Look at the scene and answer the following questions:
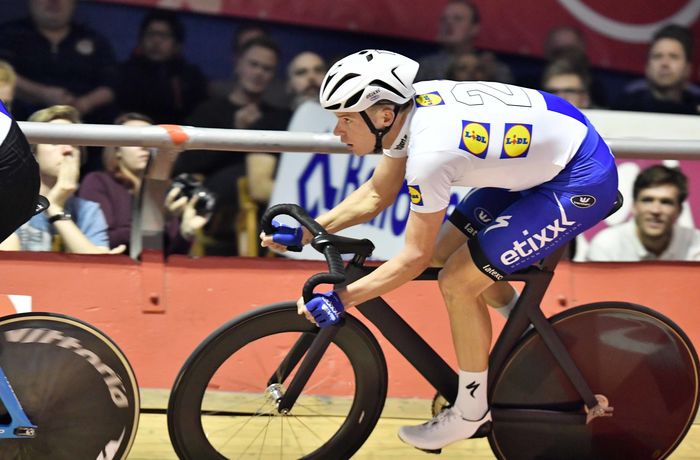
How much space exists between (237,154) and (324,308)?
2.90 meters

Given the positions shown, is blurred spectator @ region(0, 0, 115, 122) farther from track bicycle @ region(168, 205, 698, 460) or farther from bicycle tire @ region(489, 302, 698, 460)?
bicycle tire @ region(489, 302, 698, 460)

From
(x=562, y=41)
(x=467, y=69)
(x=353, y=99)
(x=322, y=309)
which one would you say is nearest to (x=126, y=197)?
(x=322, y=309)

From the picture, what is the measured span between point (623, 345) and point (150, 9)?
466 centimetres

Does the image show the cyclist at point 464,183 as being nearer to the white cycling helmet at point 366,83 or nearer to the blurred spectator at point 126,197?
the white cycling helmet at point 366,83

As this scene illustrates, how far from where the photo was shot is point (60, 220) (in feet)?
17.7

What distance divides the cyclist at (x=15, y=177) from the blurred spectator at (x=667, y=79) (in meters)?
5.30

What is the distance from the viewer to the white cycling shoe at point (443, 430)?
4477 millimetres

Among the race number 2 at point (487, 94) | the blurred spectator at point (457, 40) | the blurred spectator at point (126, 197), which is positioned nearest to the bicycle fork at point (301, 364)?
the race number 2 at point (487, 94)

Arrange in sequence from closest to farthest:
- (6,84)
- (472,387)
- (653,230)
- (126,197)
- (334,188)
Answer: (472,387) → (126,197) → (653,230) → (334,188) → (6,84)

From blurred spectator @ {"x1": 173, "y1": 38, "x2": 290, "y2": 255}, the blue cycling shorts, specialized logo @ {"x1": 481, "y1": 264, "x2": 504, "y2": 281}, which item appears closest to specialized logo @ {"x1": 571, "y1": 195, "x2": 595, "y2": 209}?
the blue cycling shorts

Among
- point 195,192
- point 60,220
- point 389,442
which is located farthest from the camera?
point 195,192

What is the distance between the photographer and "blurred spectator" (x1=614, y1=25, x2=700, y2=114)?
8.27 meters

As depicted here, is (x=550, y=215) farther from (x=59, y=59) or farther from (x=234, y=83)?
(x=59, y=59)

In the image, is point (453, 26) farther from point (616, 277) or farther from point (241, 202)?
point (616, 277)
